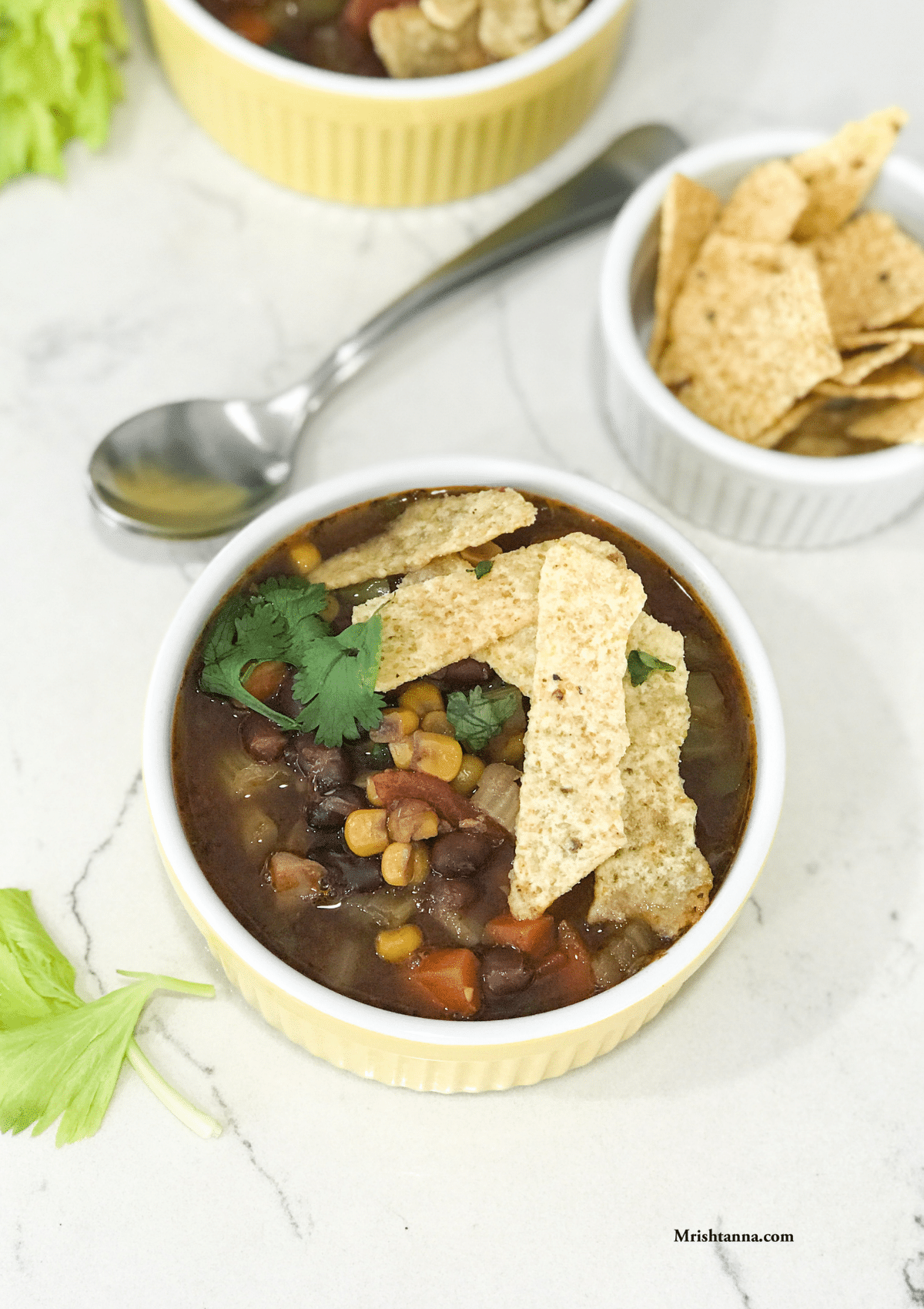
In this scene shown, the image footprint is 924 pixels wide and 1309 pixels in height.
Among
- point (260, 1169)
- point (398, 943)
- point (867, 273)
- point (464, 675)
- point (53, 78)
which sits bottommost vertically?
point (260, 1169)

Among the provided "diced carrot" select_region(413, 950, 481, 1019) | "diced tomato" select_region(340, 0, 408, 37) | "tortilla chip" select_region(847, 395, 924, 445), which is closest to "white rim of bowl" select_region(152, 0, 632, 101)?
"diced tomato" select_region(340, 0, 408, 37)

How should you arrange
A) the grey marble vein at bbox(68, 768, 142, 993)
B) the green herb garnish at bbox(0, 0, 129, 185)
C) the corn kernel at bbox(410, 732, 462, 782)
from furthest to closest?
the green herb garnish at bbox(0, 0, 129, 185)
the grey marble vein at bbox(68, 768, 142, 993)
the corn kernel at bbox(410, 732, 462, 782)

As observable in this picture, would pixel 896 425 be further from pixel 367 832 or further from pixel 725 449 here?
pixel 367 832

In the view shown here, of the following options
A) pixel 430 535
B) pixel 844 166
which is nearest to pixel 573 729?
pixel 430 535

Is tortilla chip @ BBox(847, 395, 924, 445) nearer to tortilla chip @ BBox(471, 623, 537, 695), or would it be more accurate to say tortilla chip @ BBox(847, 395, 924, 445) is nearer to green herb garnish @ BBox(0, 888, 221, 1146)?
tortilla chip @ BBox(471, 623, 537, 695)

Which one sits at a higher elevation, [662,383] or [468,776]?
[662,383]

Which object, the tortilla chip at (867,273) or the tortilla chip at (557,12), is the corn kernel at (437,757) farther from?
the tortilla chip at (557,12)

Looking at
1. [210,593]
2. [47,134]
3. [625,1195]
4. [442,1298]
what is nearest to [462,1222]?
[442,1298]
